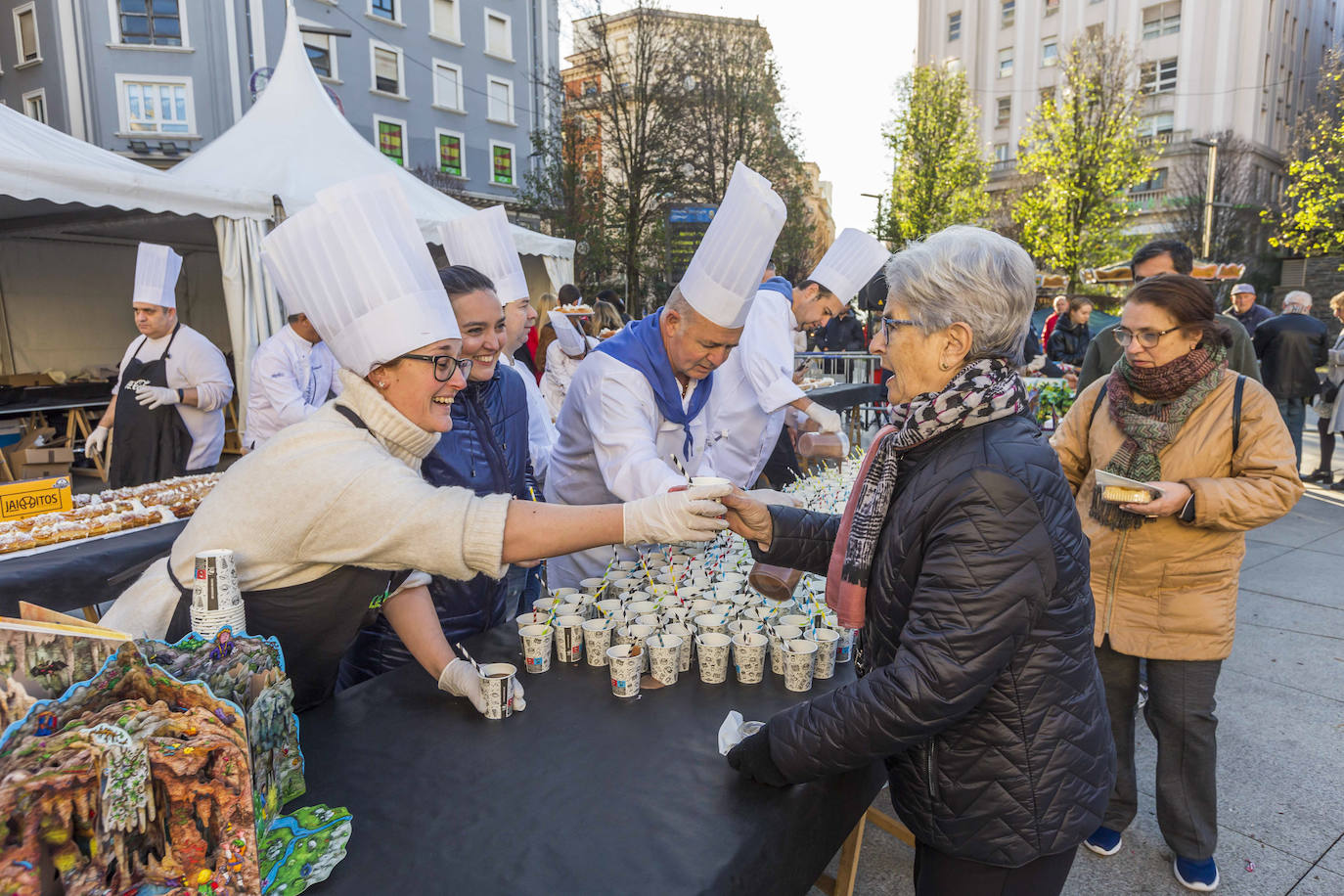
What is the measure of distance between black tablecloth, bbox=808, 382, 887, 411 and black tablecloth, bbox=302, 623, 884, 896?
569cm

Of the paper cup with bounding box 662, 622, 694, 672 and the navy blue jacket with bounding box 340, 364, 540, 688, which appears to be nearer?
the paper cup with bounding box 662, 622, 694, 672

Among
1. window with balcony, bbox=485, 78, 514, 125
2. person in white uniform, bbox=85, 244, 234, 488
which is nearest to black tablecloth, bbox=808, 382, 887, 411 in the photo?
person in white uniform, bbox=85, 244, 234, 488

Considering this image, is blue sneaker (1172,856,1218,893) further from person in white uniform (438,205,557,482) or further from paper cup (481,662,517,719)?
person in white uniform (438,205,557,482)

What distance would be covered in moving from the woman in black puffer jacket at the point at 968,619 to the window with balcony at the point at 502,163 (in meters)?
30.3

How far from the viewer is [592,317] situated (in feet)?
32.3

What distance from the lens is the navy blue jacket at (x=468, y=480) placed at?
2289 millimetres

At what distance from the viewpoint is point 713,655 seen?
188 centimetres

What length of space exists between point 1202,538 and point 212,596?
9.01 ft

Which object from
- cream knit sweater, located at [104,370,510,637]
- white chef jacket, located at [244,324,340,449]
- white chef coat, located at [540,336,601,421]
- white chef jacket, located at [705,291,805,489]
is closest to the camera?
cream knit sweater, located at [104,370,510,637]

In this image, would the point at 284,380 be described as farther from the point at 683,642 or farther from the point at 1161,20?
the point at 1161,20

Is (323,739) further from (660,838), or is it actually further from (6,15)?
(6,15)

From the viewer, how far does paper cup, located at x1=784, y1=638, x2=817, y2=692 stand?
1.85m

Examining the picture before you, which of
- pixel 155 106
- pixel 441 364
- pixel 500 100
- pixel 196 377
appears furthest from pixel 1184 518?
pixel 500 100

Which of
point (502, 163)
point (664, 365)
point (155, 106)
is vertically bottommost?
point (664, 365)
